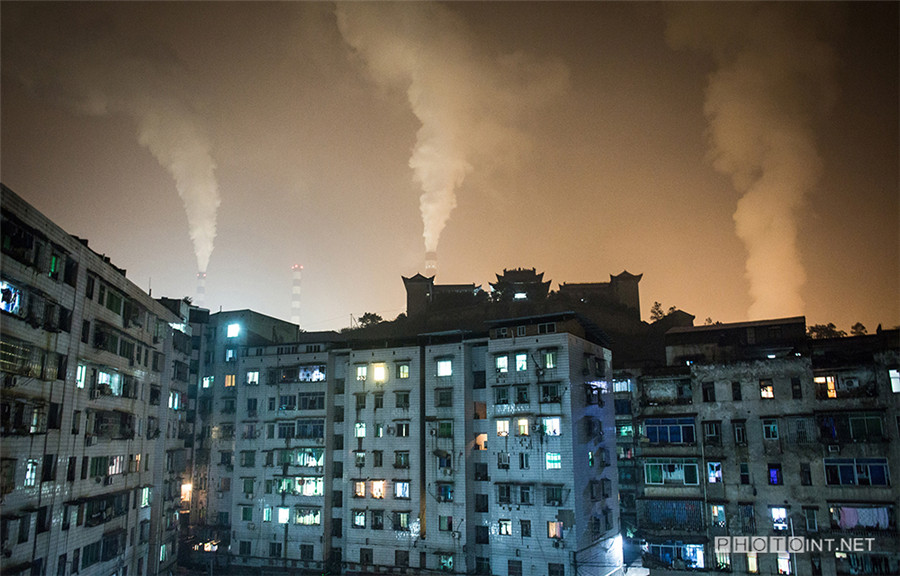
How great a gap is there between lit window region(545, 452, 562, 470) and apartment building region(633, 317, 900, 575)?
575 cm

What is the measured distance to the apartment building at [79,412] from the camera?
1056 inches

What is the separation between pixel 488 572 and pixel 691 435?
17747mm

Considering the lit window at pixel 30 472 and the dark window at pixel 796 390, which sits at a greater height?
the dark window at pixel 796 390

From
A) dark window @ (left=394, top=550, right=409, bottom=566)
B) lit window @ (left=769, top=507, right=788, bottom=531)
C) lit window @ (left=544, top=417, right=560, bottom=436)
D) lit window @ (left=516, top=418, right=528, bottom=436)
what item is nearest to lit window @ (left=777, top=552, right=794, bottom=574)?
lit window @ (left=769, top=507, right=788, bottom=531)

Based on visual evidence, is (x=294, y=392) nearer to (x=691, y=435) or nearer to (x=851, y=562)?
(x=691, y=435)

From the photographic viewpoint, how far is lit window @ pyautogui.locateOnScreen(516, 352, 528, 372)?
150 ft

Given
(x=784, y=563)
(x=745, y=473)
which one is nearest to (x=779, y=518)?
(x=784, y=563)

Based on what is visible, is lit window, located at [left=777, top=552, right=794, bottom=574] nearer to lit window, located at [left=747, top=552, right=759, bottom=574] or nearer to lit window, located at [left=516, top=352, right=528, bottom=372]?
lit window, located at [left=747, top=552, right=759, bottom=574]

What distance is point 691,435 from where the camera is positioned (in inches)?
1626

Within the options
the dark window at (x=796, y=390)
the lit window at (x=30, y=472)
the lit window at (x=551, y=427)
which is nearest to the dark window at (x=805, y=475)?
the dark window at (x=796, y=390)

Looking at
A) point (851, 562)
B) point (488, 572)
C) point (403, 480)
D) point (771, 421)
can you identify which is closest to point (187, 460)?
point (403, 480)

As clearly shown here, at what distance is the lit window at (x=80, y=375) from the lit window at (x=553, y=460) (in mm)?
29827

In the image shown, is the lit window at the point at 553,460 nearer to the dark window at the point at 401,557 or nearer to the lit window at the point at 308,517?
the dark window at the point at 401,557

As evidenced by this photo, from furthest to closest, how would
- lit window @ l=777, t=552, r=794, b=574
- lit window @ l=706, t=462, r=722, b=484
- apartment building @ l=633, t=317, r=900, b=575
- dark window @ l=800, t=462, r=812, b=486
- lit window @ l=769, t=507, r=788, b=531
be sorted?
lit window @ l=706, t=462, r=722, b=484 → lit window @ l=769, t=507, r=788, b=531 → dark window @ l=800, t=462, r=812, b=486 → lit window @ l=777, t=552, r=794, b=574 → apartment building @ l=633, t=317, r=900, b=575
